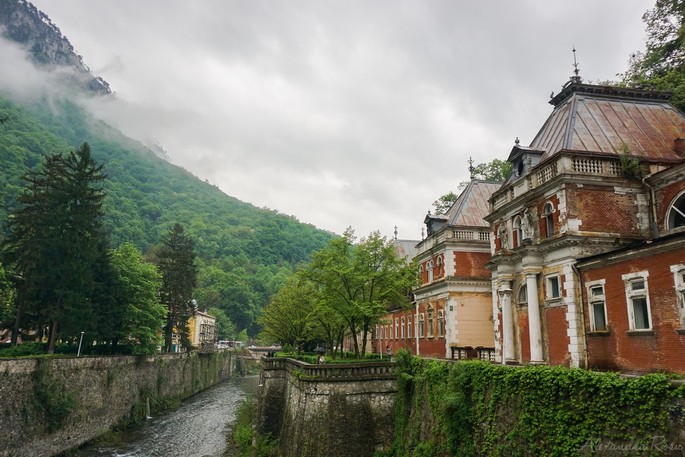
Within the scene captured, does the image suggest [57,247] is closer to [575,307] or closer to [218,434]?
[218,434]

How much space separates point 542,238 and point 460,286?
12586 millimetres

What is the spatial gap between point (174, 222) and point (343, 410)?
491ft

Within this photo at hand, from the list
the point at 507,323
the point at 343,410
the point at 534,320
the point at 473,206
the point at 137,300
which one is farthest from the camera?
the point at 137,300

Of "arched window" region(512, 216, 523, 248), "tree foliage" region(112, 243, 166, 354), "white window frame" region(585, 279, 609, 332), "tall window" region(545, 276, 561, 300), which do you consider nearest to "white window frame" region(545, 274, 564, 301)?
"tall window" region(545, 276, 561, 300)

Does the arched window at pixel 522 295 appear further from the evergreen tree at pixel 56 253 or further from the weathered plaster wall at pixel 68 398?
the evergreen tree at pixel 56 253

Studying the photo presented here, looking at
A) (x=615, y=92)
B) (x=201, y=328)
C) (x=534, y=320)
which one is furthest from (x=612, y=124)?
(x=201, y=328)

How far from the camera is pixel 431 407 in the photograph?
20875 millimetres

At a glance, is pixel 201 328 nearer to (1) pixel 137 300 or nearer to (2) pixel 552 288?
(1) pixel 137 300

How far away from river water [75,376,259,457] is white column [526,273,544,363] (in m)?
23.8

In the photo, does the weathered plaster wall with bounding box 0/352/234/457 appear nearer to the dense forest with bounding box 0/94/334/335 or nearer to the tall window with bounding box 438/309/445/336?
the tall window with bounding box 438/309/445/336

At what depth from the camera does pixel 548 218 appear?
Result: 2392 centimetres

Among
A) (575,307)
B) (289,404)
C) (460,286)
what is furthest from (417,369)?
(460,286)

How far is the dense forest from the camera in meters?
131

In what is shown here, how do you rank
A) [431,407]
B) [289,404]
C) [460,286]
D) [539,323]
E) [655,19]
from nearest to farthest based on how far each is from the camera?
[431,407] < [539,323] < [289,404] < [460,286] < [655,19]
